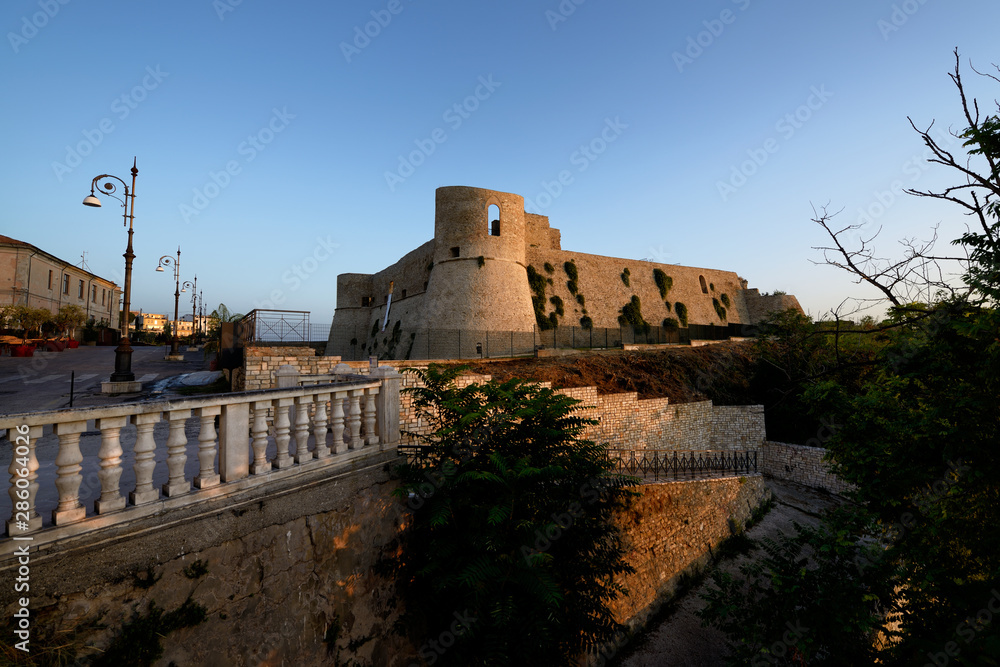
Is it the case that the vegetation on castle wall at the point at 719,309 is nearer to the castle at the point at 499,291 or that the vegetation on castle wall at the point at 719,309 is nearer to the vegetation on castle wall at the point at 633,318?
the castle at the point at 499,291

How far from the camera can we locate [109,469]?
9.20 feet

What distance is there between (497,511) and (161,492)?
9.79 ft

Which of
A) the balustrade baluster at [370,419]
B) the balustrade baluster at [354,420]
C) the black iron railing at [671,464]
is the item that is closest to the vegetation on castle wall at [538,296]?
the black iron railing at [671,464]

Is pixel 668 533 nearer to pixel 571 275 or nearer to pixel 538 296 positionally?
pixel 538 296

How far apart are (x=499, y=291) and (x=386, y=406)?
21.4 metres

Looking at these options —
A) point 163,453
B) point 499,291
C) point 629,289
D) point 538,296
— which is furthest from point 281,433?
point 629,289

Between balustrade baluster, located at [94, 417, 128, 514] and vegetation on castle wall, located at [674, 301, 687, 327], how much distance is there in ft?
127

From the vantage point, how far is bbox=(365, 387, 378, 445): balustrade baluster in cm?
503

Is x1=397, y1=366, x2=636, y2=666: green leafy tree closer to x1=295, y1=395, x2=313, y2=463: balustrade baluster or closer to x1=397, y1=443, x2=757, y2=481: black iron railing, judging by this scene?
x1=295, y1=395, x2=313, y2=463: balustrade baluster

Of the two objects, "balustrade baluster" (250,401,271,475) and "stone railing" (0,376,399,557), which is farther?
"balustrade baluster" (250,401,271,475)

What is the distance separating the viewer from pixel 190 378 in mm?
15602

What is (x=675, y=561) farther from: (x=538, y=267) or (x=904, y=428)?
(x=538, y=267)

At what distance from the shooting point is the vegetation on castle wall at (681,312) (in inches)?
1452

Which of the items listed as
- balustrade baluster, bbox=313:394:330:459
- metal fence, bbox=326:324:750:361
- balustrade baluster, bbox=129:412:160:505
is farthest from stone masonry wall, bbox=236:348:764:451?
metal fence, bbox=326:324:750:361
